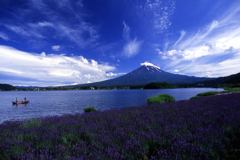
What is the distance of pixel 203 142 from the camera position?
8.89 ft

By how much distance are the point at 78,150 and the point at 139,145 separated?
1.34 metres

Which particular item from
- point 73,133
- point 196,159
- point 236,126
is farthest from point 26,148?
point 236,126

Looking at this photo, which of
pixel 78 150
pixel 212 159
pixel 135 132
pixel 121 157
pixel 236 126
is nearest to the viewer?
pixel 212 159

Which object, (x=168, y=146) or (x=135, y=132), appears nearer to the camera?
(x=168, y=146)

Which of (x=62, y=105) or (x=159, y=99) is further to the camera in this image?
(x=62, y=105)

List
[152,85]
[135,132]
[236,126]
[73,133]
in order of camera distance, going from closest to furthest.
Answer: [236,126] → [135,132] → [73,133] → [152,85]

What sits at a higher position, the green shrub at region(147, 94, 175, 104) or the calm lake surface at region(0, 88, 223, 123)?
the green shrub at region(147, 94, 175, 104)

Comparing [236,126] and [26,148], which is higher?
[236,126]

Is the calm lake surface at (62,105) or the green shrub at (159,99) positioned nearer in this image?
the green shrub at (159,99)

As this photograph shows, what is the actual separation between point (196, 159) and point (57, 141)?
3389 millimetres

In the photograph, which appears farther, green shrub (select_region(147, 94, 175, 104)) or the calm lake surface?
the calm lake surface

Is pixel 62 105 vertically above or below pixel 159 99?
below

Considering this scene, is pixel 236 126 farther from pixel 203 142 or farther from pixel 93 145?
pixel 93 145

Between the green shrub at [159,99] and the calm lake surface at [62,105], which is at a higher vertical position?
the green shrub at [159,99]
